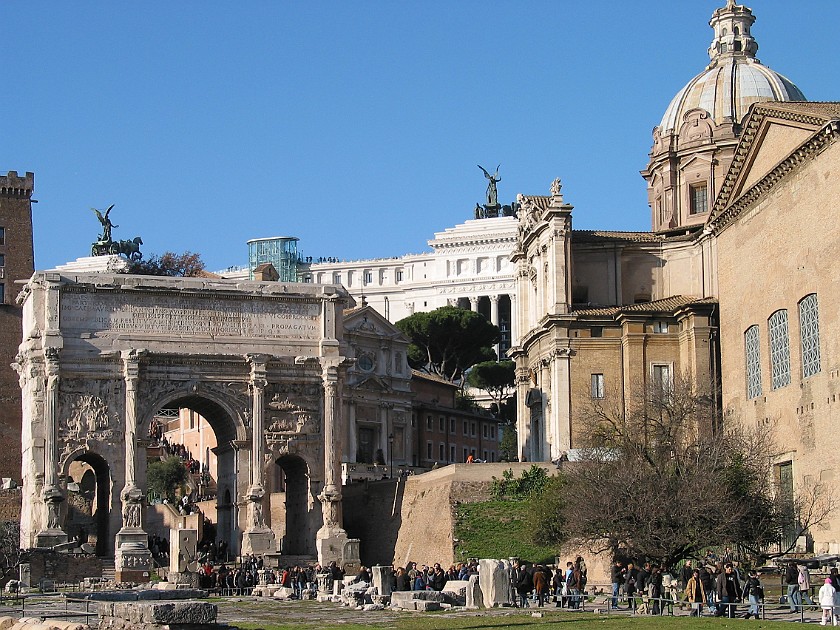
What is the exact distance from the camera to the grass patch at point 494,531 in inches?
1996

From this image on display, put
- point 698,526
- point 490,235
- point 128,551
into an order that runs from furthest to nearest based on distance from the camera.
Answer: point 490,235
point 128,551
point 698,526

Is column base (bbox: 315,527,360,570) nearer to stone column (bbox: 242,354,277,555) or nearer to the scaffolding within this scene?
stone column (bbox: 242,354,277,555)

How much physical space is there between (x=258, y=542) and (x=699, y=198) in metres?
25.0

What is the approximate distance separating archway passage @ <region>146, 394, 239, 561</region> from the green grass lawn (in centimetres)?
2150

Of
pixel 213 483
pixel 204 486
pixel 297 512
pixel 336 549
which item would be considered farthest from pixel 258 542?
pixel 213 483

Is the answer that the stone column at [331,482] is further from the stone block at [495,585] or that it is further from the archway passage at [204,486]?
the stone block at [495,585]

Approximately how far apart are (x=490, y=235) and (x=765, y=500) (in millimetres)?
89927

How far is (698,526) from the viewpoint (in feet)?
131

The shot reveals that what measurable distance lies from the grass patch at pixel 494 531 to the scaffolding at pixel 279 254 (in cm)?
9517

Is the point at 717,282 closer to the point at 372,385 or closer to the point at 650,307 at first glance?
the point at 650,307

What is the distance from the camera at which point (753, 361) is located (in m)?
51.8

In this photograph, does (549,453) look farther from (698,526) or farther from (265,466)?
(698,526)

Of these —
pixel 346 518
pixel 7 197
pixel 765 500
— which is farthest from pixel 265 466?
pixel 7 197

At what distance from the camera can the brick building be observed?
78000 mm
